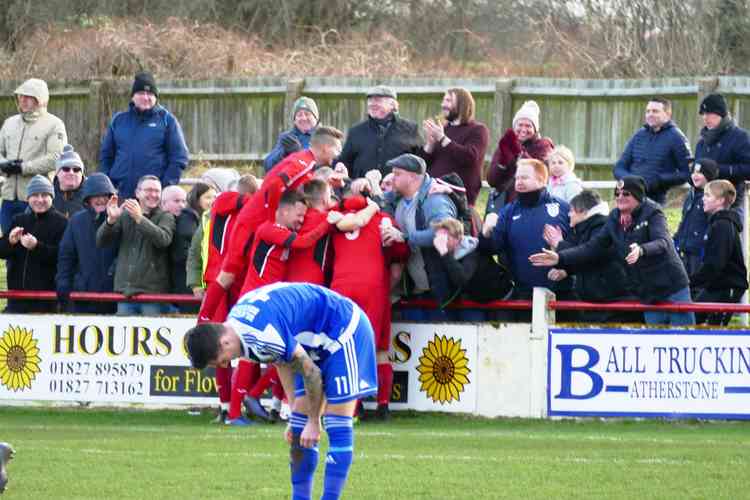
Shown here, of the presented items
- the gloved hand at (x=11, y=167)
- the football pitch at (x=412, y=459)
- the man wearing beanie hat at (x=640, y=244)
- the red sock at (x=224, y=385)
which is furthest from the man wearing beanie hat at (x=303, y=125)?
the man wearing beanie hat at (x=640, y=244)

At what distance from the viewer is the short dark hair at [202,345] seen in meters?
8.86

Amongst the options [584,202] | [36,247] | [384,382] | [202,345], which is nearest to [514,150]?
[584,202]

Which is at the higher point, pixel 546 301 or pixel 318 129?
pixel 318 129

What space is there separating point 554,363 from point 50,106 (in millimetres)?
18357

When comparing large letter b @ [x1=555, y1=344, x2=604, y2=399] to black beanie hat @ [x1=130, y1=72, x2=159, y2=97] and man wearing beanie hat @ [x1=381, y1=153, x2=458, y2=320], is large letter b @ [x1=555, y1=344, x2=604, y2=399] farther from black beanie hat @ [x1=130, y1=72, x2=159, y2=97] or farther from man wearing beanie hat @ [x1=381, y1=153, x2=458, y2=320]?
black beanie hat @ [x1=130, y1=72, x2=159, y2=97]

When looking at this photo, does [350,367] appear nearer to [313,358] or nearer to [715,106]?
[313,358]

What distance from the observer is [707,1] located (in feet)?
94.7

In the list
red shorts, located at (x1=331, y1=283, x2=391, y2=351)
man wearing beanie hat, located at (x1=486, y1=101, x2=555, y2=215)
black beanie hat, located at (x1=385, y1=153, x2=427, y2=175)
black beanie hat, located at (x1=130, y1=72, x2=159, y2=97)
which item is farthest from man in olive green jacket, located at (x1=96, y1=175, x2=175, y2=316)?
man wearing beanie hat, located at (x1=486, y1=101, x2=555, y2=215)

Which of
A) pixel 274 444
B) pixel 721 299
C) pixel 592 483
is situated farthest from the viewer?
pixel 721 299

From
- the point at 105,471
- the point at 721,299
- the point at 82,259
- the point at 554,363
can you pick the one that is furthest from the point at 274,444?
the point at 721,299

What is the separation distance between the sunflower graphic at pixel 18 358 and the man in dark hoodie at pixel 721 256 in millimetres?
6295

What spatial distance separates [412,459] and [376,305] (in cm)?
218

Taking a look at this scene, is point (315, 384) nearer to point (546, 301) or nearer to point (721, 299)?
point (546, 301)

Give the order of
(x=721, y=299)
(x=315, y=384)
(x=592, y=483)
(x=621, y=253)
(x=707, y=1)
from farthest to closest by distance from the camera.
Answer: (x=707, y=1) → (x=721, y=299) → (x=621, y=253) → (x=592, y=483) → (x=315, y=384)
